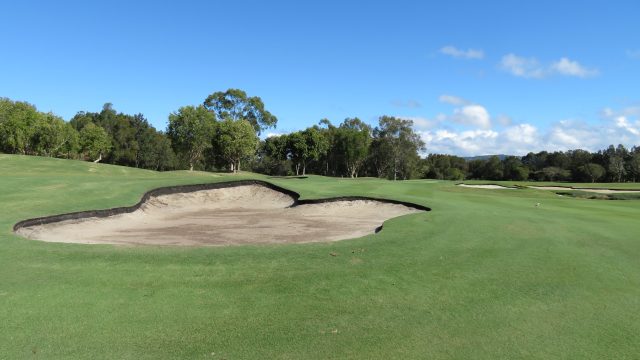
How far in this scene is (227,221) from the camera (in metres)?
18.1

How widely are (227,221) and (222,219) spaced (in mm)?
757

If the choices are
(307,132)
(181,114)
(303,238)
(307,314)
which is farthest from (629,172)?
(307,314)

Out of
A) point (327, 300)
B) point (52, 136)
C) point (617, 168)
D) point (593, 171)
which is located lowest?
point (327, 300)

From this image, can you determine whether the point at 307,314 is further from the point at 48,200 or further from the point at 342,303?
the point at 48,200

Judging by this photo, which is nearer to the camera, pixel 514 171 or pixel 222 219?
pixel 222 219

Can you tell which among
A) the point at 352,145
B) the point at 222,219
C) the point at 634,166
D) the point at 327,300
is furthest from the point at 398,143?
the point at 327,300

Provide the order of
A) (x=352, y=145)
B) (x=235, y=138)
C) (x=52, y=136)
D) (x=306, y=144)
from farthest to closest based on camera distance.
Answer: (x=352, y=145), (x=306, y=144), (x=235, y=138), (x=52, y=136)

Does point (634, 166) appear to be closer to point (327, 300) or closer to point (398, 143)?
point (398, 143)

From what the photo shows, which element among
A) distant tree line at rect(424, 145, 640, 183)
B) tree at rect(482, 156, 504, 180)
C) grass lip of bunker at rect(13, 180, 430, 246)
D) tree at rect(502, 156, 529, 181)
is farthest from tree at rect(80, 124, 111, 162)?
tree at rect(502, 156, 529, 181)

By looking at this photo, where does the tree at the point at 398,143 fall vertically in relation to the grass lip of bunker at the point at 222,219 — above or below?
above

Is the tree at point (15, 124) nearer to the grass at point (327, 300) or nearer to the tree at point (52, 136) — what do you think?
the tree at point (52, 136)

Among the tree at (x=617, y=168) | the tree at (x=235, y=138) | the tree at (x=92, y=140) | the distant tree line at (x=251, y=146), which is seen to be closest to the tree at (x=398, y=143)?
the distant tree line at (x=251, y=146)

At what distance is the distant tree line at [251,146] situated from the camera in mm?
68938

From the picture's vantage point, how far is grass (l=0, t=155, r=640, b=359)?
559 cm
